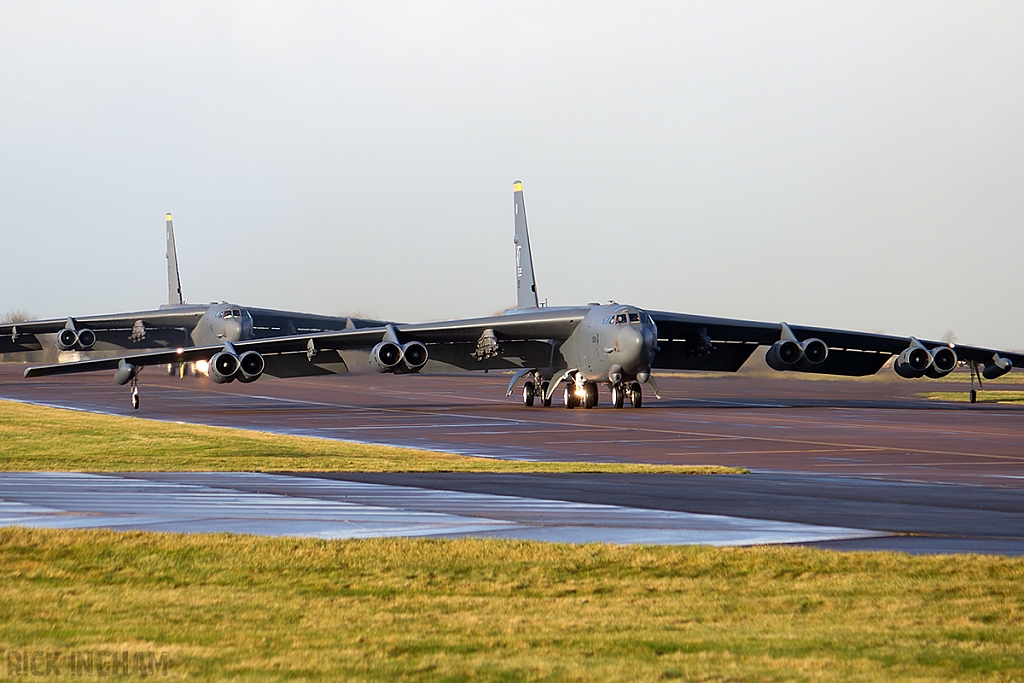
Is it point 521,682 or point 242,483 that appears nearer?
point 521,682

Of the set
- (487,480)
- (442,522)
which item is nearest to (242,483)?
(487,480)

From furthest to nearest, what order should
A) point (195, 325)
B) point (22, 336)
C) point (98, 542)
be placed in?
1. point (195, 325)
2. point (22, 336)
3. point (98, 542)

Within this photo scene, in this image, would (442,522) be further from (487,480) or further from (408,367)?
(408,367)

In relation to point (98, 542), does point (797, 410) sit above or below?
below

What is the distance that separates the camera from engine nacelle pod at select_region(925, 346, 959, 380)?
1828 inches

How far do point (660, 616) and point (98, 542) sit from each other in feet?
16.5

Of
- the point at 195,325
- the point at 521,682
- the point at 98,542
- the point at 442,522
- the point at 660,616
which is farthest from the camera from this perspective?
the point at 195,325

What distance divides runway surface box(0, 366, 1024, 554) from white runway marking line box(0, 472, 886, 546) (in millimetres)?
364

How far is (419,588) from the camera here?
874cm

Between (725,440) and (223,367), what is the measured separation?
19.5 meters

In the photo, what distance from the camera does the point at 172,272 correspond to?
251 ft

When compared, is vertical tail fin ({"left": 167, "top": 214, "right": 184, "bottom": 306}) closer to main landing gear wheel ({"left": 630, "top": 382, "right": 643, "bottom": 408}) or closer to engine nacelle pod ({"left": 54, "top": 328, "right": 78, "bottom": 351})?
engine nacelle pod ({"left": 54, "top": 328, "right": 78, "bottom": 351})

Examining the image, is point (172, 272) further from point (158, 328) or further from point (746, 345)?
point (746, 345)

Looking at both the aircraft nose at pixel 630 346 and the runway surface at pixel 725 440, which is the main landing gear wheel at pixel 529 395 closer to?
the runway surface at pixel 725 440
